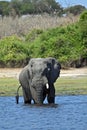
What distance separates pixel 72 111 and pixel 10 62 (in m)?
23.8

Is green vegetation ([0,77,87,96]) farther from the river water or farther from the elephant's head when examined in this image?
the elephant's head

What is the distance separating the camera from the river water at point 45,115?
72.6 ft

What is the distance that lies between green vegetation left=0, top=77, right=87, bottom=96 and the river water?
10.3ft

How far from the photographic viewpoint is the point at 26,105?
94.5 ft

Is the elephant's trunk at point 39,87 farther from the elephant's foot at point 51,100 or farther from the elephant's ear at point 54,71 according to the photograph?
the elephant's ear at point 54,71

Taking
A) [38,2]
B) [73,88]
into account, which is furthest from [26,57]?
[38,2]

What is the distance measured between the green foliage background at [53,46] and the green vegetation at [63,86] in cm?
744

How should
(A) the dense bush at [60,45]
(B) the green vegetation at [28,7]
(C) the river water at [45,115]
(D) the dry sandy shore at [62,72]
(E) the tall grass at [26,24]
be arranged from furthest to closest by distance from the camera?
1. (B) the green vegetation at [28,7]
2. (E) the tall grass at [26,24]
3. (A) the dense bush at [60,45]
4. (D) the dry sandy shore at [62,72]
5. (C) the river water at [45,115]

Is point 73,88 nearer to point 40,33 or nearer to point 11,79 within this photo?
point 11,79

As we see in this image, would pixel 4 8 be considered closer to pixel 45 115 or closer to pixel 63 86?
pixel 63 86

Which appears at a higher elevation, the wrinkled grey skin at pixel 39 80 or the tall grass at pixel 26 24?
the wrinkled grey skin at pixel 39 80

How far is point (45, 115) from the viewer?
2489 centimetres

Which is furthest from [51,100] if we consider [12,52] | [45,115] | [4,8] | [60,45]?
[4,8]

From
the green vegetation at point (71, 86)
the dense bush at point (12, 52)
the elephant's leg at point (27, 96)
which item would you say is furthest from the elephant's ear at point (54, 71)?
the dense bush at point (12, 52)
